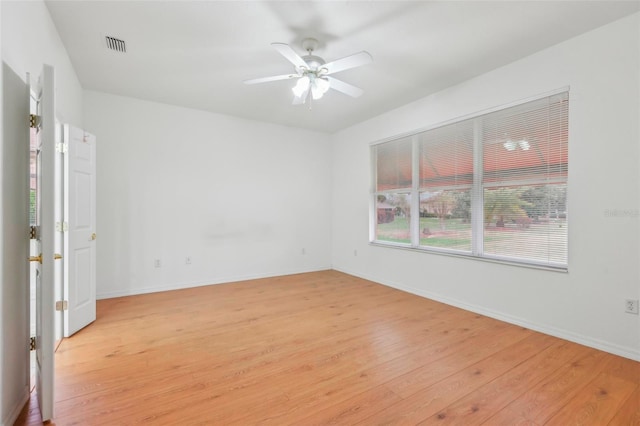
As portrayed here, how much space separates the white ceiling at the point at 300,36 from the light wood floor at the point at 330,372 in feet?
9.13

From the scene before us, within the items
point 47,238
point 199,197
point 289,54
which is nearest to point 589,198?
point 289,54

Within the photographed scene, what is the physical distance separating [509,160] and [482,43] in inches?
49.8

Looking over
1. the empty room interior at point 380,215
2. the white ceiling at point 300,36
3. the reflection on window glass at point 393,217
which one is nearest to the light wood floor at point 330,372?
the empty room interior at point 380,215

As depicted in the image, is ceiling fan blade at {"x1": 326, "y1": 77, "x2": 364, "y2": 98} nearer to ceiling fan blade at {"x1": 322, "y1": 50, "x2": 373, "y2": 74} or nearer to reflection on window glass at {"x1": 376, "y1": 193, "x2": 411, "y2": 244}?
ceiling fan blade at {"x1": 322, "y1": 50, "x2": 373, "y2": 74}

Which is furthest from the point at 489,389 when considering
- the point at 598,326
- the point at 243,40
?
the point at 243,40

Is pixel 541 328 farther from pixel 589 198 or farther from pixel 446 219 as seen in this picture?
pixel 446 219

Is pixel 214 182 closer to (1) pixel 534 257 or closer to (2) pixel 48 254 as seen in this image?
(2) pixel 48 254

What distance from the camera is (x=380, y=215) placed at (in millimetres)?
5020

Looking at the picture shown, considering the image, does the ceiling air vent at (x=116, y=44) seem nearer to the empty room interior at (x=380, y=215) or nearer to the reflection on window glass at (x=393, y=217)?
the empty room interior at (x=380, y=215)

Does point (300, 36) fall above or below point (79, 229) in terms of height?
above

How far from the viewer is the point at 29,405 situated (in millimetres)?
1800

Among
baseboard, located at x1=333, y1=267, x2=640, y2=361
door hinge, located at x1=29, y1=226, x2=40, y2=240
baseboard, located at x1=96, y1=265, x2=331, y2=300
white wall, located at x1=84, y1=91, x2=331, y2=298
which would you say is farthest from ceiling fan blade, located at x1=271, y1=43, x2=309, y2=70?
baseboard, located at x1=96, y1=265, x2=331, y2=300

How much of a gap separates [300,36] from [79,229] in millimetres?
2875

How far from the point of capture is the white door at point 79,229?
2768 mm
